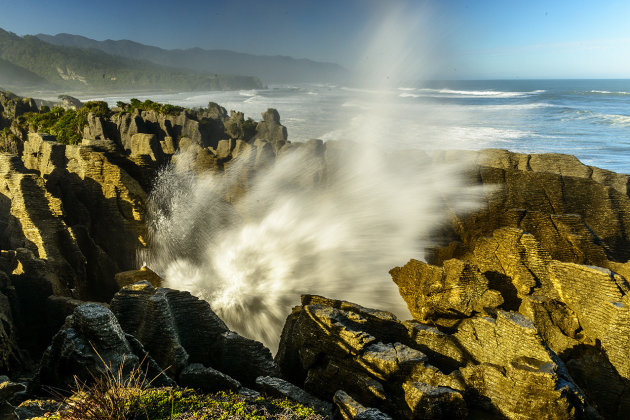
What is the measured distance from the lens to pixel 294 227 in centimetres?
1738

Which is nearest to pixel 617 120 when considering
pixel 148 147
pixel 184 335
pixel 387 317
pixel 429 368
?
pixel 148 147

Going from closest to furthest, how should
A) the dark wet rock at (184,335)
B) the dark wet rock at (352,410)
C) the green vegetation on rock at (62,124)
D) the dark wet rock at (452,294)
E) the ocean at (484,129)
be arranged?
the dark wet rock at (352,410) < the dark wet rock at (184,335) < the dark wet rock at (452,294) < the green vegetation on rock at (62,124) < the ocean at (484,129)

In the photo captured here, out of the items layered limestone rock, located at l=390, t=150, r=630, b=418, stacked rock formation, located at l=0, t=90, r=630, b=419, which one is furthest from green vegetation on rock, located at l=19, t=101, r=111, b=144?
layered limestone rock, located at l=390, t=150, r=630, b=418

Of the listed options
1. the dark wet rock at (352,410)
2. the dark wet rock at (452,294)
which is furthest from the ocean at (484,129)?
the dark wet rock at (352,410)

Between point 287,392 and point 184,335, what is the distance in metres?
2.84

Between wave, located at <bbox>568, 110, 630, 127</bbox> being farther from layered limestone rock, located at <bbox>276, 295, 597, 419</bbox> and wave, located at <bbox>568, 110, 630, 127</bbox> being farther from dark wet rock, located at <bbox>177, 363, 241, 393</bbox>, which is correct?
dark wet rock, located at <bbox>177, 363, 241, 393</bbox>

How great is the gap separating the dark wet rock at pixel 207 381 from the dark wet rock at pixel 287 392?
514 millimetres

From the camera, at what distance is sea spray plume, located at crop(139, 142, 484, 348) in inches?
565

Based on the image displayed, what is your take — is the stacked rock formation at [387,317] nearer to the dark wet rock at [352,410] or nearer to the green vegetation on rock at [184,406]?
the dark wet rock at [352,410]

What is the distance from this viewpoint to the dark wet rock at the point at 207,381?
20.8 feet

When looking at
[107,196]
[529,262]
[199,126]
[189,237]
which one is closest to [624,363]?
[529,262]

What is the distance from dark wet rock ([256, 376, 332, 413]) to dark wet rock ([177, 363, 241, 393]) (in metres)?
0.51

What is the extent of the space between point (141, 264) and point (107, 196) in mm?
3155

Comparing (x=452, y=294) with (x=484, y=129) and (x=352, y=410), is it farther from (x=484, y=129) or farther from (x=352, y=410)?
(x=484, y=129)
